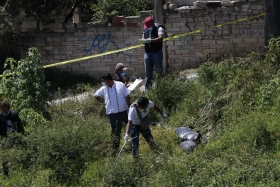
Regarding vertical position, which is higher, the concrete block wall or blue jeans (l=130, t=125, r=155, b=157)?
the concrete block wall

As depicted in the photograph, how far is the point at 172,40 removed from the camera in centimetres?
1388

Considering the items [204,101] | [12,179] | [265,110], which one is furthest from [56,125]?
[265,110]

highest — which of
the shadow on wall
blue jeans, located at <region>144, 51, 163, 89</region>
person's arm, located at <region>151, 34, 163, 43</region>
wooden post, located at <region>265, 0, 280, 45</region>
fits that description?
the shadow on wall

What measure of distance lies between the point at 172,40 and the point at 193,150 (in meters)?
5.83

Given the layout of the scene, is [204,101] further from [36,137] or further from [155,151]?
[36,137]

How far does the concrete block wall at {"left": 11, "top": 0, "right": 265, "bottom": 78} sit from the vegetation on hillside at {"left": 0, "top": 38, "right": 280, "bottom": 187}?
2752 mm

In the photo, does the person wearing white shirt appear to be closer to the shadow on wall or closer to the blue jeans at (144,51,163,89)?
the blue jeans at (144,51,163,89)

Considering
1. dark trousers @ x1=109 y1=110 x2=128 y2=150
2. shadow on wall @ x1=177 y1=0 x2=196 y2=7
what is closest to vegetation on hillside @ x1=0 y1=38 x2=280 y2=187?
dark trousers @ x1=109 y1=110 x2=128 y2=150

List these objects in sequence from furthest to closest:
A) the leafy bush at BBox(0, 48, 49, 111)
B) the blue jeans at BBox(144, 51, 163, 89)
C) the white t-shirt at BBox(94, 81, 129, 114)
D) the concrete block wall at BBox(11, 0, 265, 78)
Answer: the concrete block wall at BBox(11, 0, 265, 78) < the blue jeans at BBox(144, 51, 163, 89) < the leafy bush at BBox(0, 48, 49, 111) < the white t-shirt at BBox(94, 81, 129, 114)

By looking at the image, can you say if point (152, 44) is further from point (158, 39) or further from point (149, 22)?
point (149, 22)

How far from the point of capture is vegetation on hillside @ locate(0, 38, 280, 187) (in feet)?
24.7

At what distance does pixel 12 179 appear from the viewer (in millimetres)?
8273

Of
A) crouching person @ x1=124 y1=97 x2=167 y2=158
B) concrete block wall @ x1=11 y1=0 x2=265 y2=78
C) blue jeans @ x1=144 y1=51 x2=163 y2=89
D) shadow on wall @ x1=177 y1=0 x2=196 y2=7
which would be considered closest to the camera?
crouching person @ x1=124 y1=97 x2=167 y2=158

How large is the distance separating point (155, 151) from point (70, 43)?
23.8 ft
